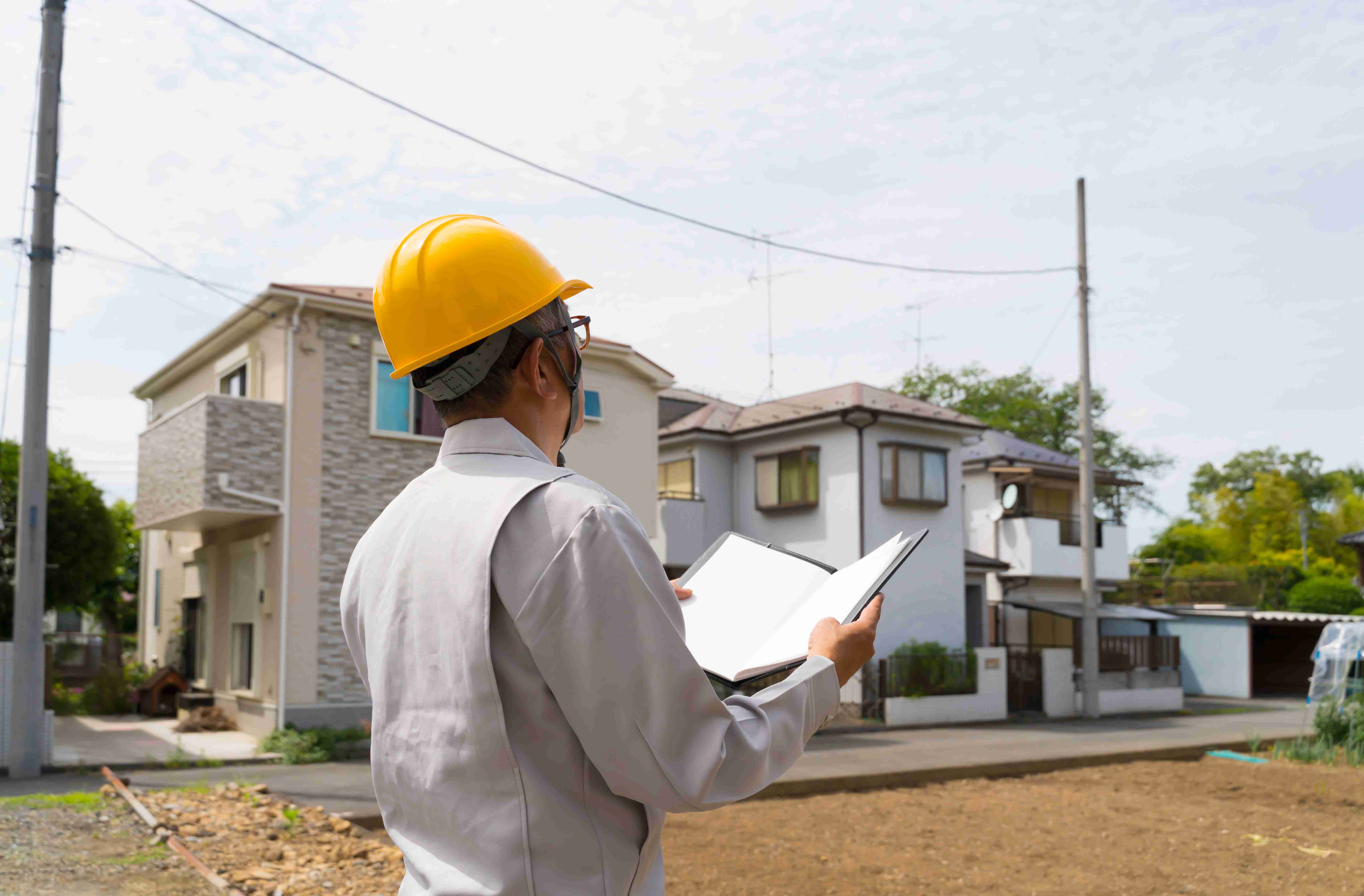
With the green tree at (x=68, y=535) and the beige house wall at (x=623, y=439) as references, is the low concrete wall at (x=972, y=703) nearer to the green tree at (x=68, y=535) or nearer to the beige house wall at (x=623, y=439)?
the beige house wall at (x=623, y=439)

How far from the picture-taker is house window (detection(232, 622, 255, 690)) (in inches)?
622

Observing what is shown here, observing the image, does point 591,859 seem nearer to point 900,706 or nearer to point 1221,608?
point 900,706

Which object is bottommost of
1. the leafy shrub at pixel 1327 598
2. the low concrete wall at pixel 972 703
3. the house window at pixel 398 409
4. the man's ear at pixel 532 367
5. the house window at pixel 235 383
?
the low concrete wall at pixel 972 703

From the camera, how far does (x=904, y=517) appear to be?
2169 cm

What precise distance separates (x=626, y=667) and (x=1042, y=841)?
711 centimetres

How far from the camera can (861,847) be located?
709 centimetres

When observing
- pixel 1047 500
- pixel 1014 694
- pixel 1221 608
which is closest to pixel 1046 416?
pixel 1221 608

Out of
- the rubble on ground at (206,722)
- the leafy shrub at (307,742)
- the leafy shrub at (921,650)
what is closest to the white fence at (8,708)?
the leafy shrub at (307,742)

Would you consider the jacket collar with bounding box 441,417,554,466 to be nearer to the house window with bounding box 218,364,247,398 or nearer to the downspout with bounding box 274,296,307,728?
the downspout with bounding box 274,296,307,728

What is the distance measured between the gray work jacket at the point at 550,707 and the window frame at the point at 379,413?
13949mm

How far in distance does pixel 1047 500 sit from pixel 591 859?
1125 inches

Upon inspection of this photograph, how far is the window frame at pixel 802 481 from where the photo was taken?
22.0 m

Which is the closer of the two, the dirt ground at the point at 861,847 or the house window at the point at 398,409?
the dirt ground at the point at 861,847

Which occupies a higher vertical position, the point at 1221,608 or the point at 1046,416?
the point at 1046,416
